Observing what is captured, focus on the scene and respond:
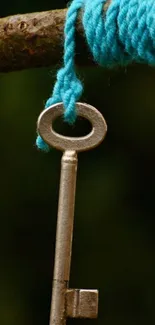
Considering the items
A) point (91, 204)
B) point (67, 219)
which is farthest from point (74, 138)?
point (91, 204)

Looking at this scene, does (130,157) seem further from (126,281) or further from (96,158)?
(126,281)

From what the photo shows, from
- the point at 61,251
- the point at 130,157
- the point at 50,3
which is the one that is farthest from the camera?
the point at 130,157

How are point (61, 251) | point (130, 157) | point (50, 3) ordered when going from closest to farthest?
point (61, 251) → point (50, 3) → point (130, 157)

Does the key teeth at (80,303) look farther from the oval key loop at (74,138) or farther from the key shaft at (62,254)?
the oval key loop at (74,138)

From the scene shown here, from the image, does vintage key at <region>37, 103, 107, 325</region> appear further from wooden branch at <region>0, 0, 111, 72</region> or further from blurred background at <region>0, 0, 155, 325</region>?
blurred background at <region>0, 0, 155, 325</region>

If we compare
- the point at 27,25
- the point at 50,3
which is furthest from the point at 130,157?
the point at 27,25

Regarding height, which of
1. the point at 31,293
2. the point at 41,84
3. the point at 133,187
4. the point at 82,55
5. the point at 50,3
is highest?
the point at 82,55

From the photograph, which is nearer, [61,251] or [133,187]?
[61,251]

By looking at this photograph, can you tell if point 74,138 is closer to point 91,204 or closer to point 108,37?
point 108,37
